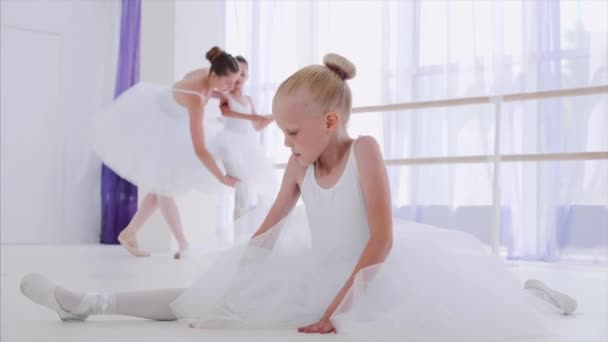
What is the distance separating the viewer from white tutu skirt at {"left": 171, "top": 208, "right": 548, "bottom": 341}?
134 cm

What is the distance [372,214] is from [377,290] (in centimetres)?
15

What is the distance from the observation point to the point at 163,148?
410cm

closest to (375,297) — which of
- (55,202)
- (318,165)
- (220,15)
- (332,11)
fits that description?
(318,165)

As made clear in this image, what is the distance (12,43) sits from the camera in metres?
5.91

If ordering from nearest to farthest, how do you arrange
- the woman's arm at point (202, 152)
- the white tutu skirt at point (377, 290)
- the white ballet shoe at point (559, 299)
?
the white tutu skirt at point (377, 290) → the white ballet shoe at point (559, 299) → the woman's arm at point (202, 152)

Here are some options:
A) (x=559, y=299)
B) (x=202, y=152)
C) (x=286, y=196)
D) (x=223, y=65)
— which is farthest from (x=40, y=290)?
(x=223, y=65)

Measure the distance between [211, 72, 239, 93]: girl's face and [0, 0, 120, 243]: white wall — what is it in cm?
258

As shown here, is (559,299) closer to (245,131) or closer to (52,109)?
(245,131)

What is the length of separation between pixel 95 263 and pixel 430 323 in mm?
2602

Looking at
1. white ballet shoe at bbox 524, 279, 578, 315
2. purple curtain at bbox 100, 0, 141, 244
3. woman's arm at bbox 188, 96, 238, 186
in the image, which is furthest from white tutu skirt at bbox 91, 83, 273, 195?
white ballet shoe at bbox 524, 279, 578, 315

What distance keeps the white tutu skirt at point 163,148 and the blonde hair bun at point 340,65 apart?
2560 mm

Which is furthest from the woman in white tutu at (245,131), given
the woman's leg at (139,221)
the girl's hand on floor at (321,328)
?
the girl's hand on floor at (321,328)

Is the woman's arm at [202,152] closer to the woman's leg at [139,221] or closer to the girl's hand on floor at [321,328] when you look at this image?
the woman's leg at [139,221]

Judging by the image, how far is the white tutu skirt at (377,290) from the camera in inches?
52.7
